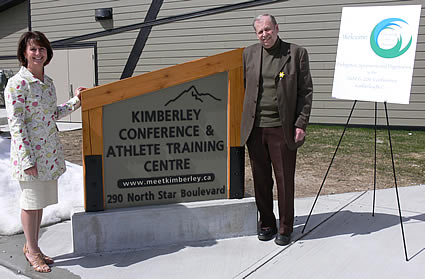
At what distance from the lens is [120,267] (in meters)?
3.24

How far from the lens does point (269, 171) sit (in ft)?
12.2

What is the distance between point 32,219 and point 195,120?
1435mm

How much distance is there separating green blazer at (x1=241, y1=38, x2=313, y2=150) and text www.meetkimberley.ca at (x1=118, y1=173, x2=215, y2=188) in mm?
548

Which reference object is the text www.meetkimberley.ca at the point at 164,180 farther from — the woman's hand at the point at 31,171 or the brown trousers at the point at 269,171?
the woman's hand at the point at 31,171

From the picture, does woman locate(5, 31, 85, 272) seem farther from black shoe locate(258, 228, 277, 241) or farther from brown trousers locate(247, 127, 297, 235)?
black shoe locate(258, 228, 277, 241)

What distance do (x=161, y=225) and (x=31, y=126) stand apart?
4.18ft

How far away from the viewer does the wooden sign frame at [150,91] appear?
3.35 meters

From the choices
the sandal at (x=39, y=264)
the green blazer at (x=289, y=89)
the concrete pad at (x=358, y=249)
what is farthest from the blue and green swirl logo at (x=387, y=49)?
the sandal at (x=39, y=264)

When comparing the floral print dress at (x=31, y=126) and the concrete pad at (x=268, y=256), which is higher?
the floral print dress at (x=31, y=126)

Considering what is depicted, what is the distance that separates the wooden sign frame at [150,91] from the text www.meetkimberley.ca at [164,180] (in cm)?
17

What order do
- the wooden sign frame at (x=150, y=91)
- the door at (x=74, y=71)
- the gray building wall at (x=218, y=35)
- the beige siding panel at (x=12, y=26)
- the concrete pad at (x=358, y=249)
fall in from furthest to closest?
the beige siding panel at (x=12, y=26), the door at (x=74, y=71), the gray building wall at (x=218, y=35), the wooden sign frame at (x=150, y=91), the concrete pad at (x=358, y=249)

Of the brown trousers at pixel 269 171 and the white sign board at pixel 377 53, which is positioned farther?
the white sign board at pixel 377 53

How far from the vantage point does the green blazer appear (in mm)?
3393

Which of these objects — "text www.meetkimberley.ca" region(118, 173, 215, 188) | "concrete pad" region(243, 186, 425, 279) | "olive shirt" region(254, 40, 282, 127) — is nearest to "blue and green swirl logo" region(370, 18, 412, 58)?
"olive shirt" region(254, 40, 282, 127)
